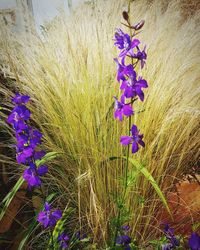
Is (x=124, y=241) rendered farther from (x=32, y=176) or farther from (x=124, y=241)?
(x=32, y=176)

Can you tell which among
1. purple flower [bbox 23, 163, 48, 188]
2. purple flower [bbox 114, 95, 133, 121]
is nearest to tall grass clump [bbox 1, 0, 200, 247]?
purple flower [bbox 23, 163, 48, 188]

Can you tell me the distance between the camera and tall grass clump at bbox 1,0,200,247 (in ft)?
4.24

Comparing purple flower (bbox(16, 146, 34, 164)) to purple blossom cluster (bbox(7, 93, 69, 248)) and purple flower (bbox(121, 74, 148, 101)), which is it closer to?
purple blossom cluster (bbox(7, 93, 69, 248))

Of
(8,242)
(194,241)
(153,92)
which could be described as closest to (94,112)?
(153,92)

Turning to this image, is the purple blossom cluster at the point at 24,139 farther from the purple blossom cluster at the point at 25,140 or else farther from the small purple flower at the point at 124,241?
the small purple flower at the point at 124,241

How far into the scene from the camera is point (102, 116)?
134cm

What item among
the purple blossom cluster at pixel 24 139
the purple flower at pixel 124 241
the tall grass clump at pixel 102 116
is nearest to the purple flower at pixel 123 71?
the purple blossom cluster at pixel 24 139

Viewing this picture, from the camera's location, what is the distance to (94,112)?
1.40 meters

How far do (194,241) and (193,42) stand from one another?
46.6 inches

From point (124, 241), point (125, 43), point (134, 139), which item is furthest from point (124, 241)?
point (125, 43)

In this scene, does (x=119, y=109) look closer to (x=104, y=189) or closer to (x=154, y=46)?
(x=104, y=189)

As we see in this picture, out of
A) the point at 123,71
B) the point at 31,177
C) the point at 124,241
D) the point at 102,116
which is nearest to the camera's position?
the point at 123,71

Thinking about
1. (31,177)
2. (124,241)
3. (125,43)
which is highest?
(125,43)

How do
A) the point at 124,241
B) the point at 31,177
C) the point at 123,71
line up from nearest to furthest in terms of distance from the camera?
the point at 123,71, the point at 31,177, the point at 124,241
